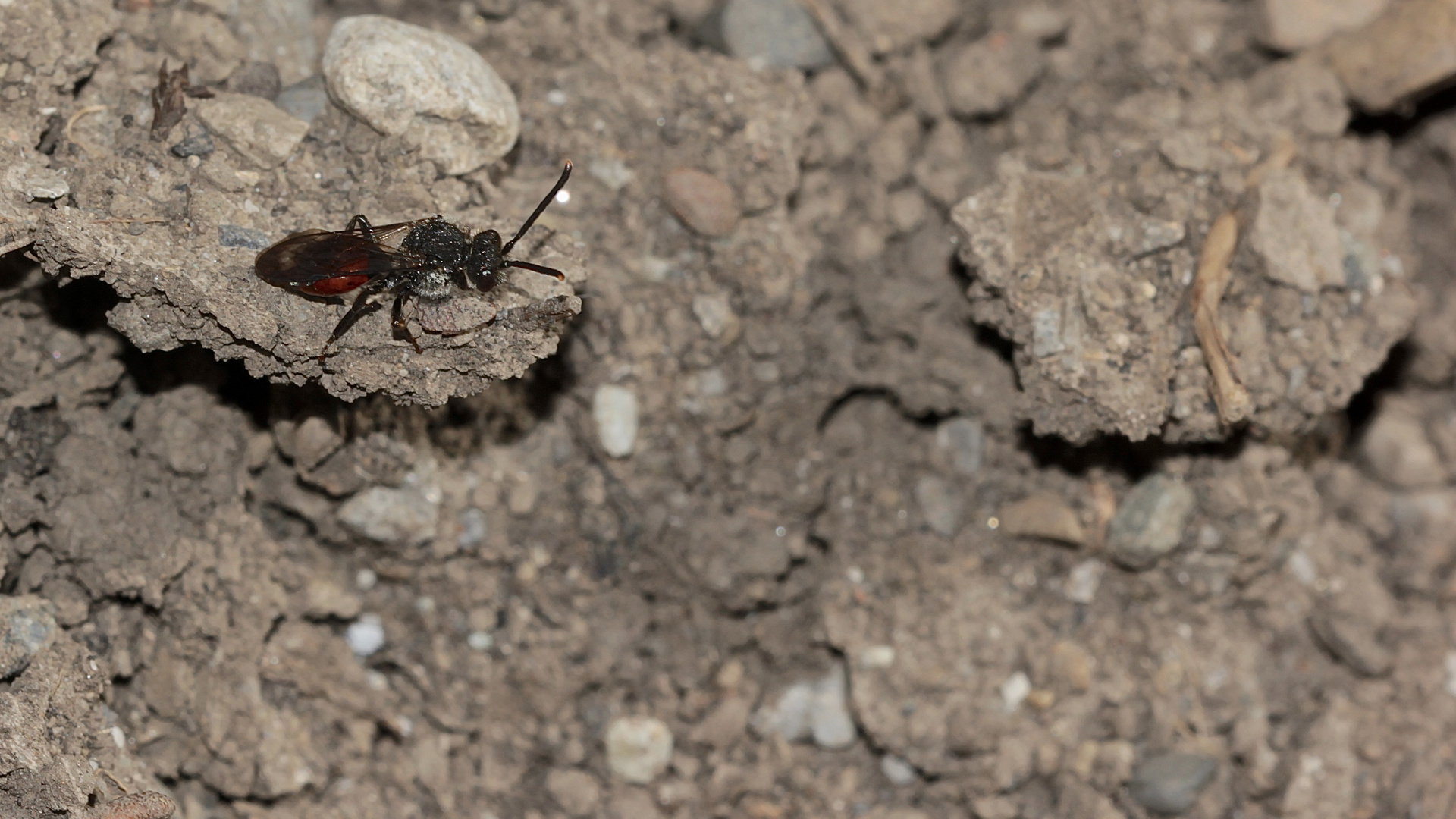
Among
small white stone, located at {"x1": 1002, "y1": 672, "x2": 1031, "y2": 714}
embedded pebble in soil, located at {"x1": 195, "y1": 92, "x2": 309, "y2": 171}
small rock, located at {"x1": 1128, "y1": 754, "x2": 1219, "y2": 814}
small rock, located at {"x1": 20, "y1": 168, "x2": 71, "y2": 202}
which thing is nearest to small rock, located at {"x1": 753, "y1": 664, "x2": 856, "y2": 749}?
small white stone, located at {"x1": 1002, "y1": 672, "x2": 1031, "y2": 714}

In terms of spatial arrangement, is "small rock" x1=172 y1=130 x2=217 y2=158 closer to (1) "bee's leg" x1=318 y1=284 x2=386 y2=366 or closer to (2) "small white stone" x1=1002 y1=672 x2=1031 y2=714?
(1) "bee's leg" x1=318 y1=284 x2=386 y2=366

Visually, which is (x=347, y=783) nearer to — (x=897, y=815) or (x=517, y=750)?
(x=517, y=750)

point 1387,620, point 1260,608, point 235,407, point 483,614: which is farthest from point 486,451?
point 1387,620

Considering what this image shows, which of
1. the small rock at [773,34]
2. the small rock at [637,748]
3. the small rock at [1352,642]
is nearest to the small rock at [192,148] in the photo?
the small rock at [773,34]

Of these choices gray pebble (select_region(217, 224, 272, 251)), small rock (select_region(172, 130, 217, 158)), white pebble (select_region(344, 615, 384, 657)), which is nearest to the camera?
gray pebble (select_region(217, 224, 272, 251))

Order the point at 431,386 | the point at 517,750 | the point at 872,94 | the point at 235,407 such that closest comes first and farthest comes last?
the point at 431,386
the point at 235,407
the point at 517,750
the point at 872,94

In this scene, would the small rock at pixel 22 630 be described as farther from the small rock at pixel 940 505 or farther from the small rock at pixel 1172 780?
the small rock at pixel 1172 780
